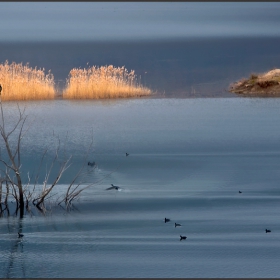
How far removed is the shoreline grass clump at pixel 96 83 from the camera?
14750 mm

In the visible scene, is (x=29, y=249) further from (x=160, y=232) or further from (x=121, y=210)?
(x=121, y=210)

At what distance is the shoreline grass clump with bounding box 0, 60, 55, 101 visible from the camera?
14000 mm

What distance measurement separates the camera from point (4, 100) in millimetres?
13703

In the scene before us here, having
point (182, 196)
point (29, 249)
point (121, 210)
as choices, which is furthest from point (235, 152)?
point (29, 249)

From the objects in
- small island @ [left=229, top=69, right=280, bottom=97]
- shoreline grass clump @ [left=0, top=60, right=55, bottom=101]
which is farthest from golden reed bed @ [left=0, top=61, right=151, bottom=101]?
small island @ [left=229, top=69, right=280, bottom=97]

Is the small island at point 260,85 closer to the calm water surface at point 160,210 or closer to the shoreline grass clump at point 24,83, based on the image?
the shoreline grass clump at point 24,83

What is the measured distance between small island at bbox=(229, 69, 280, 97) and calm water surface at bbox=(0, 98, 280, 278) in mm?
6841

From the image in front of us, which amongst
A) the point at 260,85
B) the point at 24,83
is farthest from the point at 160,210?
the point at 260,85

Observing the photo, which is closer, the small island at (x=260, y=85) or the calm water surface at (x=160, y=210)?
the calm water surface at (x=160, y=210)

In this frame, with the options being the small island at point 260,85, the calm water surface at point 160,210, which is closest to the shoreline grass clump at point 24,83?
the calm water surface at point 160,210

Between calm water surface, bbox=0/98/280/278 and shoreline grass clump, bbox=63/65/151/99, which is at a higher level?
shoreline grass clump, bbox=63/65/151/99

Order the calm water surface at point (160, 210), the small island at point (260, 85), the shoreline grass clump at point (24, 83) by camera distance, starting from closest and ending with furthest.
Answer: the calm water surface at point (160, 210)
the shoreline grass clump at point (24, 83)
the small island at point (260, 85)

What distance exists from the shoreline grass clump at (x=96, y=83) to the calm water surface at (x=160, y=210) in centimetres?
422

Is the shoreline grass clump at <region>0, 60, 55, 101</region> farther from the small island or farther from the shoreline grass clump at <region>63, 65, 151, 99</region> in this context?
the small island
